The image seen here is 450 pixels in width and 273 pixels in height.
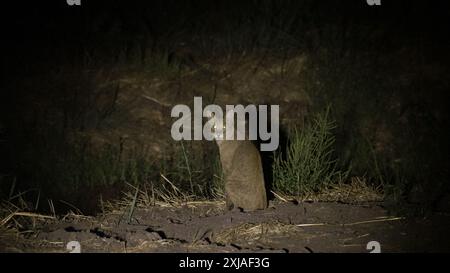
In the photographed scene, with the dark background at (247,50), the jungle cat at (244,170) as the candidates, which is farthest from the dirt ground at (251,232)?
the dark background at (247,50)

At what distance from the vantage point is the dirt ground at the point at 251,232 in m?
3.34

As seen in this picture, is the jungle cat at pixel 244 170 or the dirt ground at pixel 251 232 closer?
the dirt ground at pixel 251 232

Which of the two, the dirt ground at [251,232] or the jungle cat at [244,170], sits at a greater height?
the jungle cat at [244,170]

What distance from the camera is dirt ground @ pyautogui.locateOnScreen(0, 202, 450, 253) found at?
334 cm

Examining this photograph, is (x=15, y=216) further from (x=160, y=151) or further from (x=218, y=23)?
(x=218, y=23)

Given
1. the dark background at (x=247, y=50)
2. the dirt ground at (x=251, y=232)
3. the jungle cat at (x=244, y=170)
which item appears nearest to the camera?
the dirt ground at (x=251, y=232)

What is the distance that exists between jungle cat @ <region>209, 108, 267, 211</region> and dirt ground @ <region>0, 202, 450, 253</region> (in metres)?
0.12

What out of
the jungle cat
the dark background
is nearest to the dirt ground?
the jungle cat

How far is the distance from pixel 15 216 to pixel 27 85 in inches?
127

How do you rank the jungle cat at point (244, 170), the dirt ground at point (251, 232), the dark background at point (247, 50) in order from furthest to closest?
the dark background at point (247, 50)
the jungle cat at point (244, 170)
the dirt ground at point (251, 232)

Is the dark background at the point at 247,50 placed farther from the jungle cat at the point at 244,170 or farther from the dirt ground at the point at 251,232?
the jungle cat at the point at 244,170

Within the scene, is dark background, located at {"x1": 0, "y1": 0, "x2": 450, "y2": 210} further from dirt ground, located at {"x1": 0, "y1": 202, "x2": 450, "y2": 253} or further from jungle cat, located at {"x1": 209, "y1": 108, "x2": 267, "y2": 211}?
jungle cat, located at {"x1": 209, "y1": 108, "x2": 267, "y2": 211}

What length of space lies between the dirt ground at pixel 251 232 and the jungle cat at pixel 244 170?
0.39ft

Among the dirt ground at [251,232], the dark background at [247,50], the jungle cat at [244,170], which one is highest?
the dark background at [247,50]
